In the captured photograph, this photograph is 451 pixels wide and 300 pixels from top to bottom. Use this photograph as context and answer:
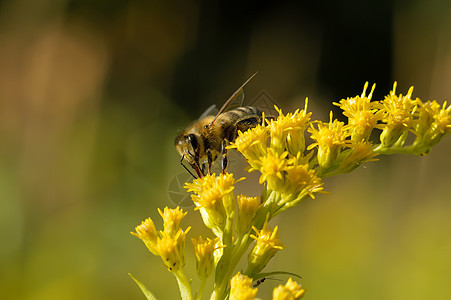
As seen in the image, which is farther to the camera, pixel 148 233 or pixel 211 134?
pixel 211 134

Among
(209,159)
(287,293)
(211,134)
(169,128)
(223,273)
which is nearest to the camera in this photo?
(287,293)

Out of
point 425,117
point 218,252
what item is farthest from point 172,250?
point 425,117

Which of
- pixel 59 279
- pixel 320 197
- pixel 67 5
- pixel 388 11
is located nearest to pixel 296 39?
pixel 388 11

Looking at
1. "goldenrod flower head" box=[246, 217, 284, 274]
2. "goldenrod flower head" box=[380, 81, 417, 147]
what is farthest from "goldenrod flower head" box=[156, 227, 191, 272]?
"goldenrod flower head" box=[380, 81, 417, 147]

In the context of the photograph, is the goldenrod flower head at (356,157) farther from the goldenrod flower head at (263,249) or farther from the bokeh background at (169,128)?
the bokeh background at (169,128)

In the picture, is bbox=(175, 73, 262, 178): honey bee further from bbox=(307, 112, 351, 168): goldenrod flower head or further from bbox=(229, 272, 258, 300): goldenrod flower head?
bbox=(229, 272, 258, 300): goldenrod flower head

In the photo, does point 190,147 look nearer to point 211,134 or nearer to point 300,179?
point 211,134

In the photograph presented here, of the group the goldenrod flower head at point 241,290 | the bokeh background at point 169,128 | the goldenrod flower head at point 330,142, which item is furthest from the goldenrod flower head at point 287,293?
the bokeh background at point 169,128
